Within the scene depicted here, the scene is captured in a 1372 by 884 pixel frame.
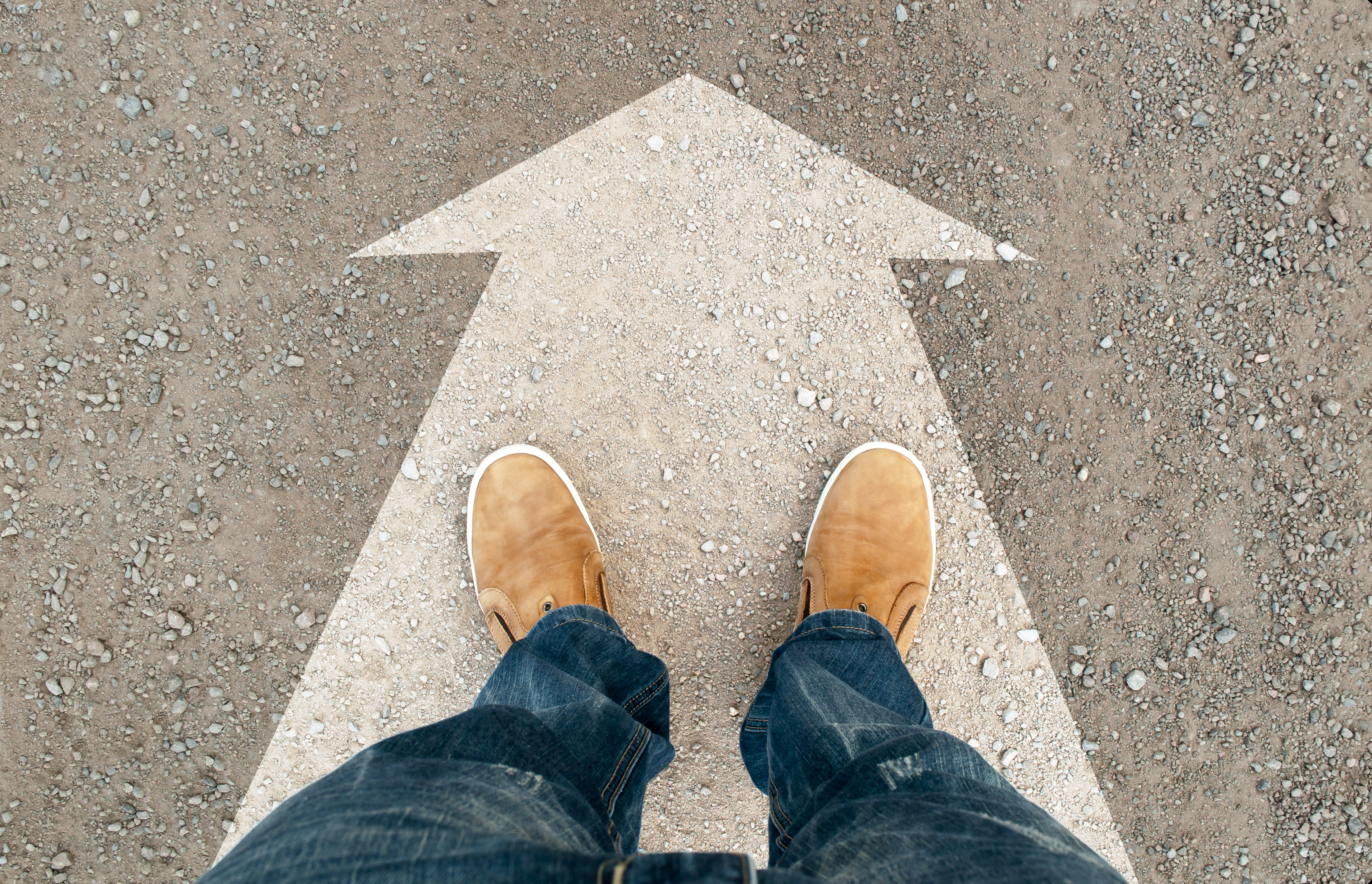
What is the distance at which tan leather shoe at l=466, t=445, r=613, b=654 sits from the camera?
60.7 inches

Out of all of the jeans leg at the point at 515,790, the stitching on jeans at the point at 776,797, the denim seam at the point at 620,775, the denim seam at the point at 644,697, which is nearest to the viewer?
the jeans leg at the point at 515,790

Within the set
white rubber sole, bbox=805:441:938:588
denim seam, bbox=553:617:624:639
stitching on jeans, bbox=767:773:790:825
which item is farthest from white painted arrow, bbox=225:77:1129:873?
stitching on jeans, bbox=767:773:790:825

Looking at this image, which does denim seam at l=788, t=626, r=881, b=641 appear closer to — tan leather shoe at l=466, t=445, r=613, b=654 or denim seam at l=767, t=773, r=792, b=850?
denim seam at l=767, t=773, r=792, b=850

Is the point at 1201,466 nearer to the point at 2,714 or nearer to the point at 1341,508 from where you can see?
the point at 1341,508

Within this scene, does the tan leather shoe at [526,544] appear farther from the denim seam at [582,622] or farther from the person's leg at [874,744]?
the person's leg at [874,744]

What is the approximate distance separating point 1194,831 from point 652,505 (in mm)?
1509

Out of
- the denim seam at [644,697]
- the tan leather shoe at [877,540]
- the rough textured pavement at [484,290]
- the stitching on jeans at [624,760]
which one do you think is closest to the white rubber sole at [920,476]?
the tan leather shoe at [877,540]

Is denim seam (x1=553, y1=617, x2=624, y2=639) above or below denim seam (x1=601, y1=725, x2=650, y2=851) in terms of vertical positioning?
below

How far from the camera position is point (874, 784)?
1020 millimetres

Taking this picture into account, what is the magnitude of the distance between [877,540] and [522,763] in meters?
0.92

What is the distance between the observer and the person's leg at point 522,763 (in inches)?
27.8

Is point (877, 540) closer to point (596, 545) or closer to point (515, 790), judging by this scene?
point (596, 545)

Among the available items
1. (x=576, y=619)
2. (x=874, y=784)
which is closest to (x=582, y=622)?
(x=576, y=619)

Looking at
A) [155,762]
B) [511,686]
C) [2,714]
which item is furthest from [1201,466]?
[2,714]
